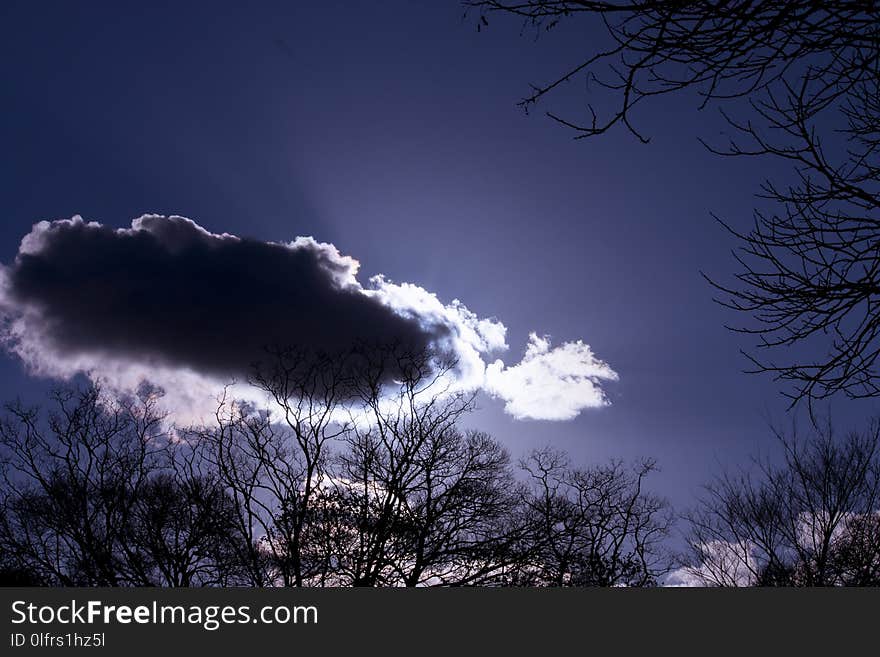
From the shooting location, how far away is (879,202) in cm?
336

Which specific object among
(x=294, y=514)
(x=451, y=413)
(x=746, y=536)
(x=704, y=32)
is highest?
(x=451, y=413)

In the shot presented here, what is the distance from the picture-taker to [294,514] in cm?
1268

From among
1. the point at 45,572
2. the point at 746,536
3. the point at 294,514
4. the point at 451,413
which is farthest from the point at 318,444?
the point at 746,536

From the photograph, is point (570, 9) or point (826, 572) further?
point (826, 572)

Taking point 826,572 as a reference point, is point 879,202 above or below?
above

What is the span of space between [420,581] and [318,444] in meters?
4.23

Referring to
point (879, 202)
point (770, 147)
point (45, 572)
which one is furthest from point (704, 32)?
point (45, 572)

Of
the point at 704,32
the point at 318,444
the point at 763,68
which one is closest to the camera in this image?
the point at 704,32

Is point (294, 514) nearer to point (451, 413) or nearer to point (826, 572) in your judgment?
point (451, 413)

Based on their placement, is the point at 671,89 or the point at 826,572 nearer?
the point at 671,89

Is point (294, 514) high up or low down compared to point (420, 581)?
up

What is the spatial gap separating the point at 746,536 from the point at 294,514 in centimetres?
1253

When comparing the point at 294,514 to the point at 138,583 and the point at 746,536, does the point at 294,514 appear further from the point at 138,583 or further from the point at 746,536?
the point at 746,536

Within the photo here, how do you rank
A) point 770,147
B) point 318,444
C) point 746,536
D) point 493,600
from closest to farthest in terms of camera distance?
point 770,147, point 493,600, point 318,444, point 746,536
